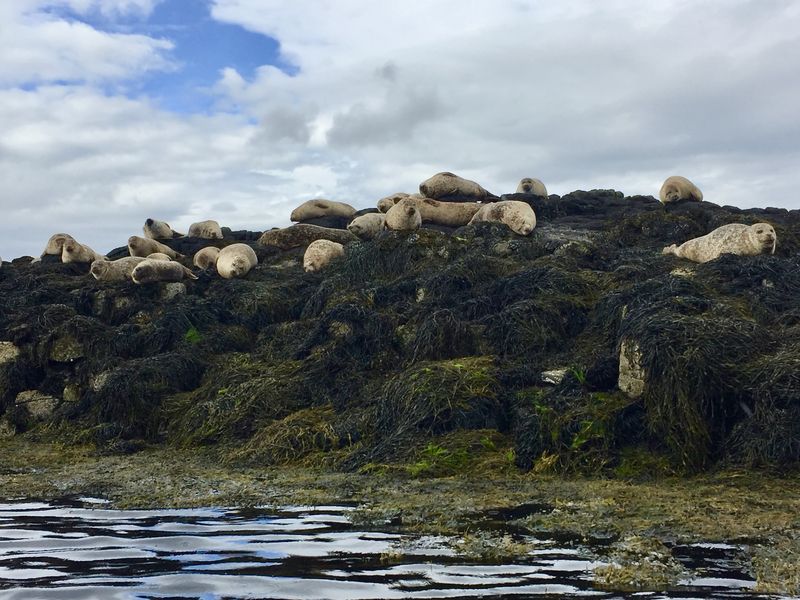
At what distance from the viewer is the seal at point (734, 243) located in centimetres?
1254

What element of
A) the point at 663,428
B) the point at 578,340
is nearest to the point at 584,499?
the point at 663,428

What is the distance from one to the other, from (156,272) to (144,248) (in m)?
3.18

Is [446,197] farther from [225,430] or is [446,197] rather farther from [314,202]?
[225,430]

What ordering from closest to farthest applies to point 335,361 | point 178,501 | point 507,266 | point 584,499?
1. point 584,499
2. point 178,501
3. point 335,361
4. point 507,266

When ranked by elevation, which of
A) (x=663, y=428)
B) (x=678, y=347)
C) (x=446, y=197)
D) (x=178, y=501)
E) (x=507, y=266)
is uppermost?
(x=446, y=197)

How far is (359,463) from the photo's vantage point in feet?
27.9

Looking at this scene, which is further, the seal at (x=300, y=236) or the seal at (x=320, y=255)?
the seal at (x=300, y=236)

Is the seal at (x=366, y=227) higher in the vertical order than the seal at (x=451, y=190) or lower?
lower

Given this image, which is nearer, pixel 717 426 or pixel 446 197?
pixel 717 426

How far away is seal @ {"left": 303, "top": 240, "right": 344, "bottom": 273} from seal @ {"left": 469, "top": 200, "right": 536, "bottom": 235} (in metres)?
2.48

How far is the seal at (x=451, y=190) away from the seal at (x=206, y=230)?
4728 mm

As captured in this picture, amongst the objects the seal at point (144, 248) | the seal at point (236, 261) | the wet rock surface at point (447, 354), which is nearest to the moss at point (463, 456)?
the wet rock surface at point (447, 354)

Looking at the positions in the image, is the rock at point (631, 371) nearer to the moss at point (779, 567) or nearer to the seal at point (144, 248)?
the moss at point (779, 567)

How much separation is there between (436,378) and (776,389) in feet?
10.7
